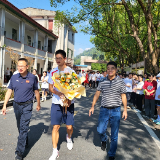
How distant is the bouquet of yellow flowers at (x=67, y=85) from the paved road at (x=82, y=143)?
1122 millimetres

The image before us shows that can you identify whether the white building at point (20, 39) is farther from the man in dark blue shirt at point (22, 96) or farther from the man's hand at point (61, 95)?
the man's hand at point (61, 95)

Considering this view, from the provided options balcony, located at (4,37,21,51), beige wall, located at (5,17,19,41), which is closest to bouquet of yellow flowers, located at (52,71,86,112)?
balcony, located at (4,37,21,51)

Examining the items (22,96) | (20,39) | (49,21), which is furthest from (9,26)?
(22,96)

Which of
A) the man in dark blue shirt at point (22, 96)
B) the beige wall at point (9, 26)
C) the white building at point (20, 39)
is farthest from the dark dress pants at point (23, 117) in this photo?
the beige wall at point (9, 26)

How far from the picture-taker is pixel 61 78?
11.3ft

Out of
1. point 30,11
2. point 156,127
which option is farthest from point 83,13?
point 30,11

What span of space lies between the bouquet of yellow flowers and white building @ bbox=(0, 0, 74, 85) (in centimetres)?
1162

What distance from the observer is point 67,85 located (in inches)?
136

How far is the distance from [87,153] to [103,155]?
1.10ft

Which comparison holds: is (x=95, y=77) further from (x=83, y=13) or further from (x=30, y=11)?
(x=30, y=11)

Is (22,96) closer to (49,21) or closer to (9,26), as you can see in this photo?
(9,26)

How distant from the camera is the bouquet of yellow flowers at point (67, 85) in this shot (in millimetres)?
3432

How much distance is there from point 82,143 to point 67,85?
5.56 ft

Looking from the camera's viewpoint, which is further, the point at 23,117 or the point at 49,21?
the point at 49,21
